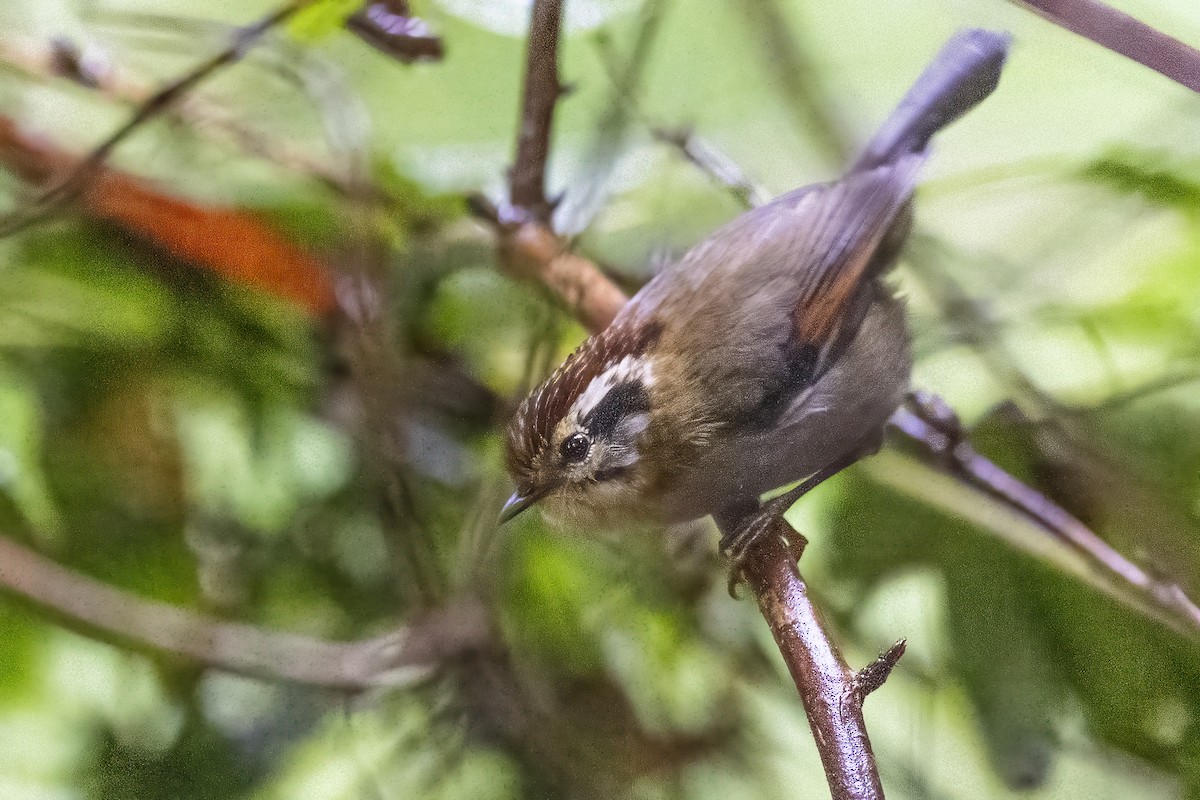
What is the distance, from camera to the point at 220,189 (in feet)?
3.38

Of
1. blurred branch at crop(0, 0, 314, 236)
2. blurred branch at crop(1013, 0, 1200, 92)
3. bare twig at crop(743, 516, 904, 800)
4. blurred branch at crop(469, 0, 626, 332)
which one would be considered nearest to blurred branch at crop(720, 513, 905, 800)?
bare twig at crop(743, 516, 904, 800)

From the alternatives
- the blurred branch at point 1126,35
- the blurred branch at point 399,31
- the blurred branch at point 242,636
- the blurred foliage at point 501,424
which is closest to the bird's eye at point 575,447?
the blurred foliage at point 501,424

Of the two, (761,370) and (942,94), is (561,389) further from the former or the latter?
(942,94)

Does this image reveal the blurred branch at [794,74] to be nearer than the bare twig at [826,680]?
No

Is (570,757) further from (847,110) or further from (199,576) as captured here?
(847,110)

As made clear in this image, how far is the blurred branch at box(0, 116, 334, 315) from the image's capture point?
1.01m

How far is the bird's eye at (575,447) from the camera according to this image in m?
0.79

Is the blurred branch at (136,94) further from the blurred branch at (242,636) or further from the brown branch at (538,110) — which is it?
the blurred branch at (242,636)

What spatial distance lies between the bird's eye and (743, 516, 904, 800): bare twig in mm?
201

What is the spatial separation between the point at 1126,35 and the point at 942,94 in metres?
0.19

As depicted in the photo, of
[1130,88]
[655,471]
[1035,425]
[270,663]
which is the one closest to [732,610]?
[655,471]

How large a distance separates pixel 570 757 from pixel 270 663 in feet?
1.12

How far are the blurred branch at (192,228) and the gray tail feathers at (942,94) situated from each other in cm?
65

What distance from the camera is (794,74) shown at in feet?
3.01
